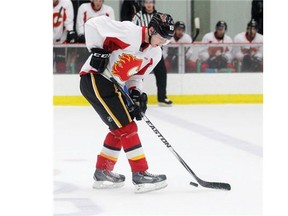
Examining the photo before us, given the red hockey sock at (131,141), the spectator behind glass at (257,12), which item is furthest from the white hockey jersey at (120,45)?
the spectator behind glass at (257,12)

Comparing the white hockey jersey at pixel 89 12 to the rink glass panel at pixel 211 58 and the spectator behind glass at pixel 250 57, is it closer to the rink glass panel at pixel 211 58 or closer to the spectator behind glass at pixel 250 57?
the rink glass panel at pixel 211 58

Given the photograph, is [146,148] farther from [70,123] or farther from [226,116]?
[226,116]

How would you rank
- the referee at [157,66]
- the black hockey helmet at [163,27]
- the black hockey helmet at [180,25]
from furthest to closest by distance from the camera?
the black hockey helmet at [180,25] → the referee at [157,66] → the black hockey helmet at [163,27]

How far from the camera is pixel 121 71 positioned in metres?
2.75

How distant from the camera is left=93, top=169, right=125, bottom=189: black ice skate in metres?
2.82

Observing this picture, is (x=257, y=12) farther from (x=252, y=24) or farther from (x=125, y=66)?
(x=125, y=66)

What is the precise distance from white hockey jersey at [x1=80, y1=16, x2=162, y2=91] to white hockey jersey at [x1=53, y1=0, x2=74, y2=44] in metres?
4.06

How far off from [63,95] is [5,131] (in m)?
5.89

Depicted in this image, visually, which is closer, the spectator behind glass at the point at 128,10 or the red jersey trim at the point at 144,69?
the red jersey trim at the point at 144,69

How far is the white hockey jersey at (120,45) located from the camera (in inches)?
106

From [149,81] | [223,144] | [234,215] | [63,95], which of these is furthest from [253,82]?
[234,215]

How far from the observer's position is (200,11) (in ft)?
25.5

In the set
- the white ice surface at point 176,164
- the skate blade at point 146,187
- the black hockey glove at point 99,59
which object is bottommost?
the white ice surface at point 176,164

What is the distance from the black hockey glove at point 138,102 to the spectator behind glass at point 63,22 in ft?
13.3
